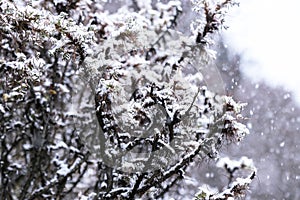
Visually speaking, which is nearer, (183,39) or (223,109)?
(223,109)

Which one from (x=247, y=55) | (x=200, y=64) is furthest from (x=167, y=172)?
(x=247, y=55)

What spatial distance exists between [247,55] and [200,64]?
5.82 meters

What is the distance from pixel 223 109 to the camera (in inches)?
140

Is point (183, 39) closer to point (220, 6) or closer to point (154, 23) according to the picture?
point (220, 6)

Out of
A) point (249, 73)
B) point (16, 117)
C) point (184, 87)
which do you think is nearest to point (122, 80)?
point (184, 87)

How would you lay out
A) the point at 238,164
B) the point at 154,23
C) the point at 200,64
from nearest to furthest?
1. the point at 238,164
2. the point at 200,64
3. the point at 154,23

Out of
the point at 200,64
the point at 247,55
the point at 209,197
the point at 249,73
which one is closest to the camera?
the point at 209,197

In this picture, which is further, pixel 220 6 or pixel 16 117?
pixel 16 117

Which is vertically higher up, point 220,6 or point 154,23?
point 154,23

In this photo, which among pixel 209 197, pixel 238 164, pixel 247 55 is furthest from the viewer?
pixel 247 55

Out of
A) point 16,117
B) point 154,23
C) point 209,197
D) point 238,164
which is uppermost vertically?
point 154,23

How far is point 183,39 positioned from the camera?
4.17 m

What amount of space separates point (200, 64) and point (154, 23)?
4.32 ft

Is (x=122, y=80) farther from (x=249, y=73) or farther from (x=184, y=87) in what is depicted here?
(x=249, y=73)
